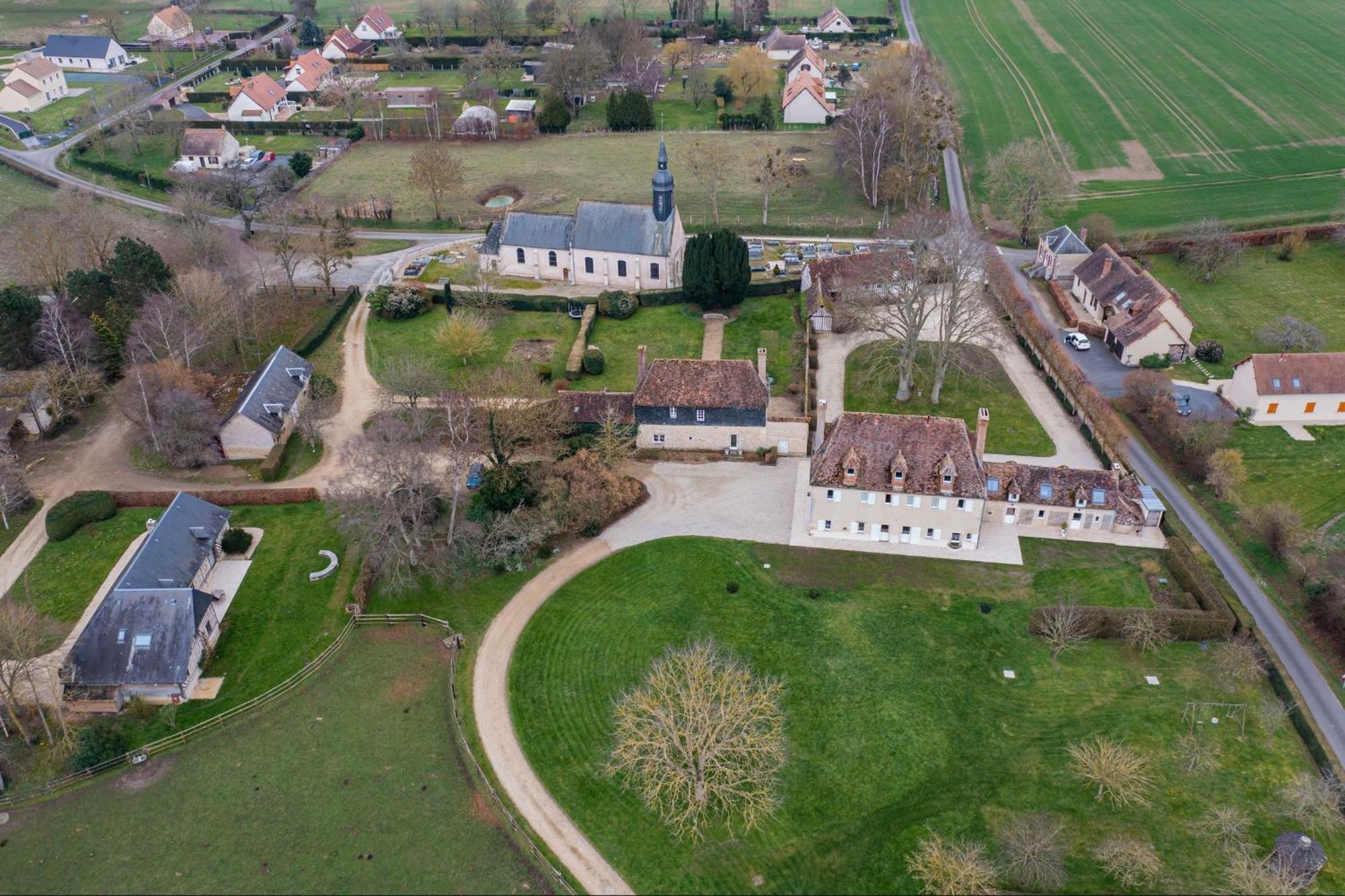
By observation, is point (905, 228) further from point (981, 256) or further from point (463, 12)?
point (463, 12)

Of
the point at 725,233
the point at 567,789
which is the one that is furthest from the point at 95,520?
the point at 725,233

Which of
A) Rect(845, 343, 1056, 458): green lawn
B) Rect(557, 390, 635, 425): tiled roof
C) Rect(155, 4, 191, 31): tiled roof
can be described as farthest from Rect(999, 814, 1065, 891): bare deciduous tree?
Rect(155, 4, 191, 31): tiled roof

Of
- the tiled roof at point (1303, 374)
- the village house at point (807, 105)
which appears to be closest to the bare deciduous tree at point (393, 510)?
the tiled roof at point (1303, 374)

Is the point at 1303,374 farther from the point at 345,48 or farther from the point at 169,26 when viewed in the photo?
the point at 169,26

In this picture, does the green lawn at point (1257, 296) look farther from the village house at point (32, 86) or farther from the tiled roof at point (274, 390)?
the village house at point (32, 86)

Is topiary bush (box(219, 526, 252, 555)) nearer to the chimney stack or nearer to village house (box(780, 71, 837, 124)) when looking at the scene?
the chimney stack
